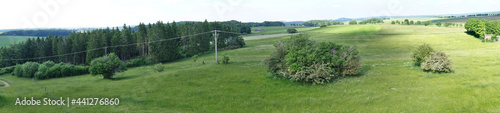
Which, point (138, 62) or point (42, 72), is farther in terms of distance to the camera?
point (138, 62)

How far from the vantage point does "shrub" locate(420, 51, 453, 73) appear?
130ft

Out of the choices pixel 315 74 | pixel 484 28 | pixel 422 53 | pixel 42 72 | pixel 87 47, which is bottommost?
pixel 42 72

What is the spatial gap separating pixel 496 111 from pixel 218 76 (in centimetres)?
3268

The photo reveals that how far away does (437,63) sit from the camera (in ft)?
131

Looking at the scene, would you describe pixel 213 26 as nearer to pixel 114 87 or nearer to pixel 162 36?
pixel 162 36

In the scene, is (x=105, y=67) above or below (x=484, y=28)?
below

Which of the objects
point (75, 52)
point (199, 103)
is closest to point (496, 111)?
point (199, 103)

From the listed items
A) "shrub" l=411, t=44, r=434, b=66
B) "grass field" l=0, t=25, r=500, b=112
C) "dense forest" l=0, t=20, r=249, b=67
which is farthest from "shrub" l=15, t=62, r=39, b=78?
"shrub" l=411, t=44, r=434, b=66

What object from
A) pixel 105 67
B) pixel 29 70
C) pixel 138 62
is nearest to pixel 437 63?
pixel 105 67

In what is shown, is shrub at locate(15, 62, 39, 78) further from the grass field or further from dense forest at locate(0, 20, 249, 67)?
the grass field

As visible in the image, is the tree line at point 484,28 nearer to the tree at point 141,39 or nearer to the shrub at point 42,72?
the tree at point 141,39

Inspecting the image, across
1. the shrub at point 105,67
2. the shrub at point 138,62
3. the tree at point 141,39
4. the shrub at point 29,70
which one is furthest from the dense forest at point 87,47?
the shrub at point 105,67

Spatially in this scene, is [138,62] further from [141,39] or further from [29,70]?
[141,39]

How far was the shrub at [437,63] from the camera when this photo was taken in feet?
130
